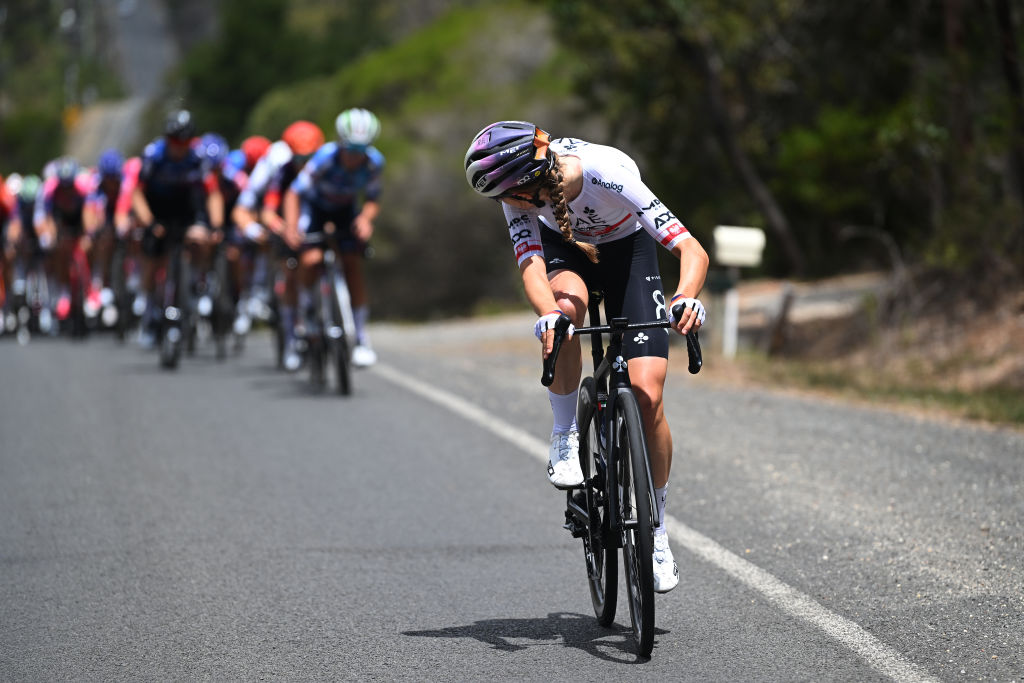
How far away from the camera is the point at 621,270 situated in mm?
5398

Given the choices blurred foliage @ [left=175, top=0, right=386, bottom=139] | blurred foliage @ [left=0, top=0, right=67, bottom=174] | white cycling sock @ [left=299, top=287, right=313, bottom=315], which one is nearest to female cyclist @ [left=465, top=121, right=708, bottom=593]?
white cycling sock @ [left=299, top=287, right=313, bottom=315]

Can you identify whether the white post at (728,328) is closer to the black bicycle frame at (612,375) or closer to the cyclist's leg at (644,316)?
the cyclist's leg at (644,316)

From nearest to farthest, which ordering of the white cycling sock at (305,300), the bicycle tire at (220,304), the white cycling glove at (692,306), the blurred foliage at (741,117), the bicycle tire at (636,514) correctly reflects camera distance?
the bicycle tire at (636,514), the white cycling glove at (692,306), the white cycling sock at (305,300), the bicycle tire at (220,304), the blurred foliage at (741,117)

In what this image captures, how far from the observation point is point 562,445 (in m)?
5.41

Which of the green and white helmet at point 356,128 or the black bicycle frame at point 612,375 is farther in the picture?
the green and white helmet at point 356,128

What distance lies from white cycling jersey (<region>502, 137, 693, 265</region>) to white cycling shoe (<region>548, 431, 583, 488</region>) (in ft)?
2.34

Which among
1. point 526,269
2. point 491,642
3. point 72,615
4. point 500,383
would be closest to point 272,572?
point 72,615

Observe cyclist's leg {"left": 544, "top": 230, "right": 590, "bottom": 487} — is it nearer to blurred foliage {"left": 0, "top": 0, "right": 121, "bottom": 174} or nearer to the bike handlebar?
the bike handlebar

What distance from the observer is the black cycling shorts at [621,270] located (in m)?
5.31

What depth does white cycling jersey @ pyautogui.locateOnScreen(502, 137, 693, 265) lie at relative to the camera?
16.9 feet

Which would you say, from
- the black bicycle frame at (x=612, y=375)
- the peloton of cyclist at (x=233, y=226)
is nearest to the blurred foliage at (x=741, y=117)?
the peloton of cyclist at (x=233, y=226)

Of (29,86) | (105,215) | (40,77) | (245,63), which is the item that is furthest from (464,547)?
(40,77)

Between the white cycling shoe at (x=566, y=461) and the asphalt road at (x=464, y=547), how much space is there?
0.54 m

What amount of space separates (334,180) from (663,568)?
23.5 ft
